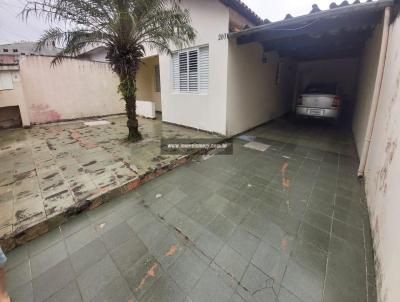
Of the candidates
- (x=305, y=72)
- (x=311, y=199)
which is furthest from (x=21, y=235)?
(x=305, y=72)

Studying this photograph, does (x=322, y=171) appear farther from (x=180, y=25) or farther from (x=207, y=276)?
(x=180, y=25)

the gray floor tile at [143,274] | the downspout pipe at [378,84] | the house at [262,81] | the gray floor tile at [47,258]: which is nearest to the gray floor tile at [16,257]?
the gray floor tile at [47,258]

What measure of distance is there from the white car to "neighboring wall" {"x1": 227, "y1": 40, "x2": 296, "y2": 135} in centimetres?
129

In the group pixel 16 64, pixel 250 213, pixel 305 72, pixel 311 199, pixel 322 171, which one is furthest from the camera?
pixel 305 72

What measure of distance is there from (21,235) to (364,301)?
11.2 feet

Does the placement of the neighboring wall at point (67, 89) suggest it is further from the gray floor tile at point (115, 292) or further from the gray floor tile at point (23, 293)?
the gray floor tile at point (115, 292)

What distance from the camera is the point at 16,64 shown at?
6.22 meters

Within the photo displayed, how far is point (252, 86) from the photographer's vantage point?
6492 millimetres

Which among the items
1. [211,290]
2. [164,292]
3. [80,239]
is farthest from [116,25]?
[211,290]

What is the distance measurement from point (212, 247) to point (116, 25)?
4.78 meters

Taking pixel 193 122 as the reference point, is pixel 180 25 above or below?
above

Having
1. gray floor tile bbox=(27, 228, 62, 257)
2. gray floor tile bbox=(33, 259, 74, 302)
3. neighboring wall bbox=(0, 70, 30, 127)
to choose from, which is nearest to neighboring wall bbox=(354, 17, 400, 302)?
gray floor tile bbox=(33, 259, 74, 302)

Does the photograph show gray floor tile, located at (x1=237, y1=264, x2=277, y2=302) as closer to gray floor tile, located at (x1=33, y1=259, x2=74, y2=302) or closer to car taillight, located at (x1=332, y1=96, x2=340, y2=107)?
gray floor tile, located at (x1=33, y1=259, x2=74, y2=302)

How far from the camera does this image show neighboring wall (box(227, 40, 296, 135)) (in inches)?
217
